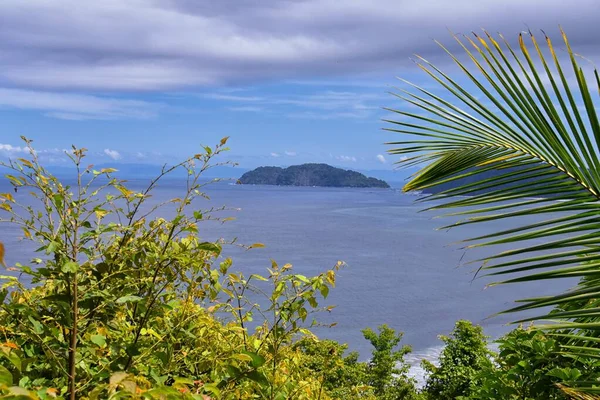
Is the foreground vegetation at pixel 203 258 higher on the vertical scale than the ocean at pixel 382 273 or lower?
higher

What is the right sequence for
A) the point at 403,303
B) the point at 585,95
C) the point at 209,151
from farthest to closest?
the point at 403,303 < the point at 209,151 < the point at 585,95

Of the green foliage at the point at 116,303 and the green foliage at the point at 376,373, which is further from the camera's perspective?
the green foliage at the point at 376,373

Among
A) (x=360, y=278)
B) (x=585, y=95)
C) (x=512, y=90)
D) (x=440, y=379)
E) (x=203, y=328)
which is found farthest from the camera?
(x=360, y=278)

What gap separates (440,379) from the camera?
38.8ft

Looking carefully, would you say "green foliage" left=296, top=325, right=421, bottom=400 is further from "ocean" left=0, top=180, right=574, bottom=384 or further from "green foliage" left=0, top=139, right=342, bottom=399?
"green foliage" left=0, top=139, right=342, bottom=399

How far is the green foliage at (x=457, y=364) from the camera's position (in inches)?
434

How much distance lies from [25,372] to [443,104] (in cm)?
177

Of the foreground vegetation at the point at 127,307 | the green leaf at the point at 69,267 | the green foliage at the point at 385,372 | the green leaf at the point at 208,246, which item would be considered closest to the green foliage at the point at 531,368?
the foreground vegetation at the point at 127,307

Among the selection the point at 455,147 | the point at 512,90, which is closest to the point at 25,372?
the point at 455,147

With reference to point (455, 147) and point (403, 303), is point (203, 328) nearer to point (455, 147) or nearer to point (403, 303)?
point (455, 147)

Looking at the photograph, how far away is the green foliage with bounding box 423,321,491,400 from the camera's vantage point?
11.0 meters

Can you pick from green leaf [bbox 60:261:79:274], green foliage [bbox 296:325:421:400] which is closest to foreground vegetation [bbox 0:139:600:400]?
green leaf [bbox 60:261:79:274]

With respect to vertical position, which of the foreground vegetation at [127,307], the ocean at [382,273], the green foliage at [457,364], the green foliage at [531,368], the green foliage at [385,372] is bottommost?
the ocean at [382,273]

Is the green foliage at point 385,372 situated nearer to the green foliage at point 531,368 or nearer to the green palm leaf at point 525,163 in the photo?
the green foliage at point 531,368
